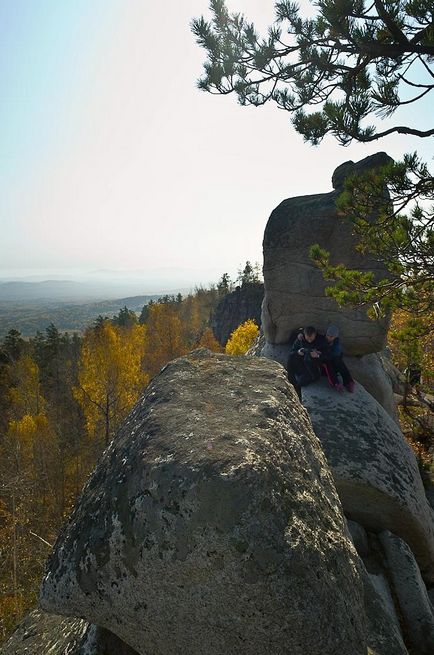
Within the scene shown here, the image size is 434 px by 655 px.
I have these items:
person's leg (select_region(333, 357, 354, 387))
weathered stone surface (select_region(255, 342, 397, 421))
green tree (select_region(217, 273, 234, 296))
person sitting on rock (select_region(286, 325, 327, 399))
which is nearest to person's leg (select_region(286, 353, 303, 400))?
person sitting on rock (select_region(286, 325, 327, 399))

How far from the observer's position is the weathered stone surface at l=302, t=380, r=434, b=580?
7.01 m

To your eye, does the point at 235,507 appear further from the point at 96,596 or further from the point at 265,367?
the point at 265,367

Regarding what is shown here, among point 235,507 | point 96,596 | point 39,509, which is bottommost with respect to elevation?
point 39,509

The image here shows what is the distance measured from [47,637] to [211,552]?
2.79 meters

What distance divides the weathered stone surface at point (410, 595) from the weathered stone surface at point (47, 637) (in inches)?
178

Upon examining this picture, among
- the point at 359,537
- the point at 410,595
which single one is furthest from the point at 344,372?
Answer: the point at 410,595

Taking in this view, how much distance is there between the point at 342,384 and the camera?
31.1ft

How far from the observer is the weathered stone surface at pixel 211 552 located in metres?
2.61

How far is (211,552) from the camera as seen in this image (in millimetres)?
2621

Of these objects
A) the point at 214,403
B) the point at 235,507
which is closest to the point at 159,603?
the point at 235,507

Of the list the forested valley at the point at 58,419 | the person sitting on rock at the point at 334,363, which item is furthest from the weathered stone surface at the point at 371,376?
the person sitting on rock at the point at 334,363

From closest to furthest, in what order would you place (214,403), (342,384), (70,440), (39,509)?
(214,403) < (342,384) < (39,509) < (70,440)

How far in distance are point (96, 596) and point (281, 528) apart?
4.92 feet

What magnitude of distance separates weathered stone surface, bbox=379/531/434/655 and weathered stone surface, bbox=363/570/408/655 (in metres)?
1.02
